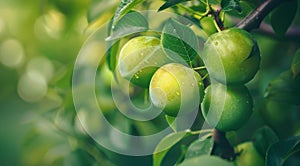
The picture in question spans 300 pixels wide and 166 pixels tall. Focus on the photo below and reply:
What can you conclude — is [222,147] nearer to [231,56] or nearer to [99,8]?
[231,56]

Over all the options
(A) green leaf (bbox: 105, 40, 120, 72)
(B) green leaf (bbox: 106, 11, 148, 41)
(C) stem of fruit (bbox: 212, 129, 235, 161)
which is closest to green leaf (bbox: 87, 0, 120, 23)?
(A) green leaf (bbox: 105, 40, 120, 72)

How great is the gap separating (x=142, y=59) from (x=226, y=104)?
12 cm

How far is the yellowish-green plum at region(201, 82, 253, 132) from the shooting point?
27.8 inches

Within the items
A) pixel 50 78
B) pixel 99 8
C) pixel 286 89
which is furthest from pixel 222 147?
pixel 50 78

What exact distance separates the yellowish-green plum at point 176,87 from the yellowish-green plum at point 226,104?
2 centimetres

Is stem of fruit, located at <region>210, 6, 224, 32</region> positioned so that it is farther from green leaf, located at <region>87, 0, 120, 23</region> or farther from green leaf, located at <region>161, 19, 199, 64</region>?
green leaf, located at <region>87, 0, 120, 23</region>

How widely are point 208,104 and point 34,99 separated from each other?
1.18m

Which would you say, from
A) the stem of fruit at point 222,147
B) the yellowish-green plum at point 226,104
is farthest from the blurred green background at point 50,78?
the yellowish-green plum at point 226,104

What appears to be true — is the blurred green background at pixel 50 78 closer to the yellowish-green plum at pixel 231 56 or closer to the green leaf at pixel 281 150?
the green leaf at pixel 281 150

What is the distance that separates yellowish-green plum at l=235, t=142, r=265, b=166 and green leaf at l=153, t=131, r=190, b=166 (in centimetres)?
9

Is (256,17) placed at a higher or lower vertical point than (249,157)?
higher

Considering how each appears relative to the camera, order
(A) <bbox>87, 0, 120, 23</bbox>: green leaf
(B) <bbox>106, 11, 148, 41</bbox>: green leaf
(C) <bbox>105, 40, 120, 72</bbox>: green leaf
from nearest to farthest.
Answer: (B) <bbox>106, 11, 148, 41</bbox>: green leaf, (C) <bbox>105, 40, 120, 72</bbox>: green leaf, (A) <bbox>87, 0, 120, 23</bbox>: green leaf

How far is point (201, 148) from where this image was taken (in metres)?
0.81

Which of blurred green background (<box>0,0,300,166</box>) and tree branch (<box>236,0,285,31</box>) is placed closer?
tree branch (<box>236,0,285,31</box>)
